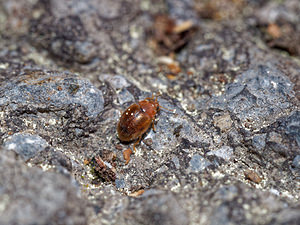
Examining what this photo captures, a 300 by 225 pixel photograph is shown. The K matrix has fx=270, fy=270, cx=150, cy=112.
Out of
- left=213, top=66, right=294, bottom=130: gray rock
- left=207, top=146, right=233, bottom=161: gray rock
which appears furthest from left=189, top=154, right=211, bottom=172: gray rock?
left=213, top=66, right=294, bottom=130: gray rock

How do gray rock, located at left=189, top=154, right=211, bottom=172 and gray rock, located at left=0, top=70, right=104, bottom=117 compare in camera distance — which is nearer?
gray rock, located at left=189, top=154, right=211, bottom=172

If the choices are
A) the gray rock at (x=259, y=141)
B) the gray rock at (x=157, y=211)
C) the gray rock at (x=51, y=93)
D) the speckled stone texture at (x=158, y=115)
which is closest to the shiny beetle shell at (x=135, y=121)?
the speckled stone texture at (x=158, y=115)

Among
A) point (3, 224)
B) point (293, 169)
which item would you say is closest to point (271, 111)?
point (293, 169)

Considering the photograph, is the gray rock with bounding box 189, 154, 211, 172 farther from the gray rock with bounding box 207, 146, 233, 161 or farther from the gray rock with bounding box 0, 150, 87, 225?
the gray rock with bounding box 0, 150, 87, 225

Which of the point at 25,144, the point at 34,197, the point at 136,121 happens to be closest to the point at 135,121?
the point at 136,121

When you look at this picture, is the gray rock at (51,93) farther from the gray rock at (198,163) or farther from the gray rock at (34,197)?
the gray rock at (198,163)

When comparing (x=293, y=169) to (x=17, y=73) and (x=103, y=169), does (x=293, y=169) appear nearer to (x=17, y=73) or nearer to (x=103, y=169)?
(x=103, y=169)

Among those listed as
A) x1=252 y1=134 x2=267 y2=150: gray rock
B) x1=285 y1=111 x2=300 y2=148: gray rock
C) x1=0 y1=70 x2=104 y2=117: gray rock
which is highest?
x1=285 y1=111 x2=300 y2=148: gray rock
